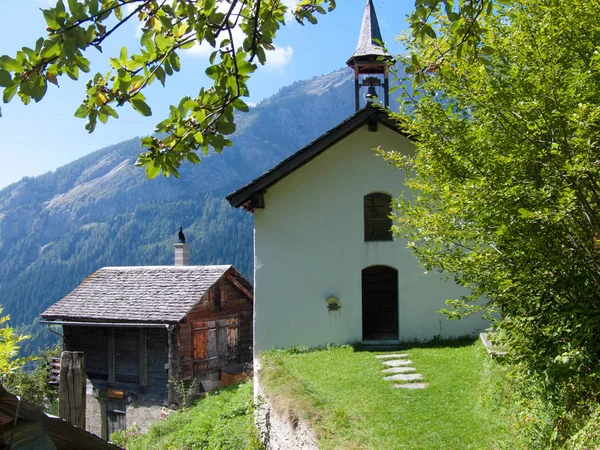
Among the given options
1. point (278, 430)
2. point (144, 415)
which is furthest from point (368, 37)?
point (144, 415)

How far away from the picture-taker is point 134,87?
2.49 metres

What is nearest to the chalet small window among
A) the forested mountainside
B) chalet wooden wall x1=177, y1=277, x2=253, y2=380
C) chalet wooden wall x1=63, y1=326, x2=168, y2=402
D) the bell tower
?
chalet wooden wall x1=177, y1=277, x2=253, y2=380

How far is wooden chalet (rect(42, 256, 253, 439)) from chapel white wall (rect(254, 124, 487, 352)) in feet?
25.8

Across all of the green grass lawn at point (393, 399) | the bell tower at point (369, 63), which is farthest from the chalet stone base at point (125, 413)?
the bell tower at point (369, 63)

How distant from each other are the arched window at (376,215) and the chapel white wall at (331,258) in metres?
0.24

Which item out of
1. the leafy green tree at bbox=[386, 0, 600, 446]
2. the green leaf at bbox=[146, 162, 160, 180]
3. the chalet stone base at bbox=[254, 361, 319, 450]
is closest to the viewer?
the green leaf at bbox=[146, 162, 160, 180]

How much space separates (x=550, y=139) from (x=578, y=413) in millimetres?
2277

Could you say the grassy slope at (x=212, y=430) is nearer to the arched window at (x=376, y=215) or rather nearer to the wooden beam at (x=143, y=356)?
the wooden beam at (x=143, y=356)

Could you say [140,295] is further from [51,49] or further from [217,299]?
[51,49]

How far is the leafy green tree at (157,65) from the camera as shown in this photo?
216cm

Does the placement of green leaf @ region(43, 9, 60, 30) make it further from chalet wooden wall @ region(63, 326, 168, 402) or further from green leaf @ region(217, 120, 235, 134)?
chalet wooden wall @ region(63, 326, 168, 402)

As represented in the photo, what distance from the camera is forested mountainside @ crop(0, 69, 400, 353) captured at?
A: 10969 cm

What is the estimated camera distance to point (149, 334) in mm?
20062

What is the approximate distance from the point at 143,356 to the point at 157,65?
18.9 metres
